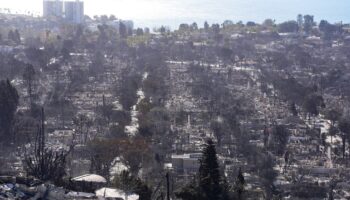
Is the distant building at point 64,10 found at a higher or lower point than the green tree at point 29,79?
higher

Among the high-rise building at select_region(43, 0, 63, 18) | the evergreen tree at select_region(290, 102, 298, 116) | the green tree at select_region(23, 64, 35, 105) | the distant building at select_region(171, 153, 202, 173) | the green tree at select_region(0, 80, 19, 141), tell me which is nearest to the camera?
the distant building at select_region(171, 153, 202, 173)

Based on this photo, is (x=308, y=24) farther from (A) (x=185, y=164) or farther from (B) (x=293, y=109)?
(A) (x=185, y=164)

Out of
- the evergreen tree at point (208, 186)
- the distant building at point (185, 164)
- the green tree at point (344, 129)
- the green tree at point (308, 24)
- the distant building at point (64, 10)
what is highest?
the distant building at point (64, 10)

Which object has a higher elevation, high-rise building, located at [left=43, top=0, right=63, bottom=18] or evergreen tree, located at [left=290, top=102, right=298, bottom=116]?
high-rise building, located at [left=43, top=0, right=63, bottom=18]

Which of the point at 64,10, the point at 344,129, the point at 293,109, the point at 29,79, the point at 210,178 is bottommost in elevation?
the point at 344,129

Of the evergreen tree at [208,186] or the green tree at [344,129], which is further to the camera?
the green tree at [344,129]

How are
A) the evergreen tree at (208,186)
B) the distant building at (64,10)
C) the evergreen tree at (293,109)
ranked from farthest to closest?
the distant building at (64,10) → the evergreen tree at (293,109) → the evergreen tree at (208,186)

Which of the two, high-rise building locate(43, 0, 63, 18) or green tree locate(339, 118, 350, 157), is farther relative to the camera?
high-rise building locate(43, 0, 63, 18)

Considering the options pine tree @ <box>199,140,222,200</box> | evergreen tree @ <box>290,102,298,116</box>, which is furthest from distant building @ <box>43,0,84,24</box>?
pine tree @ <box>199,140,222,200</box>

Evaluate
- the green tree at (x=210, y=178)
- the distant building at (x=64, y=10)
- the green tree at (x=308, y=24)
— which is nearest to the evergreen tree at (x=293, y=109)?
the green tree at (x=210, y=178)

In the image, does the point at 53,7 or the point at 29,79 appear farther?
the point at 53,7

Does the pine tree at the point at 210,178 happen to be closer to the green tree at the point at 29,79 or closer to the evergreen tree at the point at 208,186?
the evergreen tree at the point at 208,186

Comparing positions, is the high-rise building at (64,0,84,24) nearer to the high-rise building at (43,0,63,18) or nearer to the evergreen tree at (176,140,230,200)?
the high-rise building at (43,0,63,18)

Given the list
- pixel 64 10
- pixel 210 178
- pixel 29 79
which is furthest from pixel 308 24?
pixel 210 178
